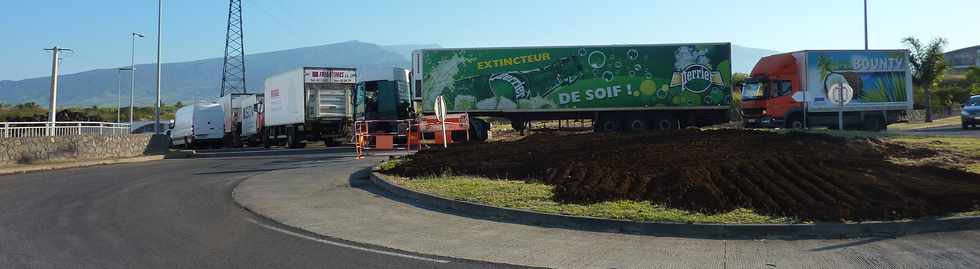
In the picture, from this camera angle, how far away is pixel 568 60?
25078 millimetres

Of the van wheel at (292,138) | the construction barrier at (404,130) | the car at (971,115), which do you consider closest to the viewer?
the construction barrier at (404,130)

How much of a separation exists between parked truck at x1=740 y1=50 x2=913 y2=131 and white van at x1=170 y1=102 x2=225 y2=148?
2885 centimetres

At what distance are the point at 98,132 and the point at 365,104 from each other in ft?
33.4

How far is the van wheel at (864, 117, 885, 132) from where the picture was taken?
26.2 meters

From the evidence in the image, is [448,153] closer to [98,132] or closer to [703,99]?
[703,99]

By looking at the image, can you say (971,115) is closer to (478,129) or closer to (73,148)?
(478,129)

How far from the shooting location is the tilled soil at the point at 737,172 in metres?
8.52

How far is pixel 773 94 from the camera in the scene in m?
26.3

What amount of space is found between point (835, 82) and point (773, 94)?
2.22 meters

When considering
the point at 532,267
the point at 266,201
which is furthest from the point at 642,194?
the point at 266,201

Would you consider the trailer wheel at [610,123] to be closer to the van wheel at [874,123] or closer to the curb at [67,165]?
the van wheel at [874,123]

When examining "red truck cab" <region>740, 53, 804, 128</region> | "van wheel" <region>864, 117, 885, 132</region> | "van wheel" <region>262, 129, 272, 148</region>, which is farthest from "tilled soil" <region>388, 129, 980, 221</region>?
"van wheel" <region>262, 129, 272, 148</region>

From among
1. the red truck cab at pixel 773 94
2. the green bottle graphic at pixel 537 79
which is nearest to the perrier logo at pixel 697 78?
the red truck cab at pixel 773 94

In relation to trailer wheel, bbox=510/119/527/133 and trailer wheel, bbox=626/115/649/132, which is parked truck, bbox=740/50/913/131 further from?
trailer wheel, bbox=510/119/527/133
